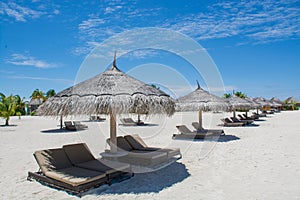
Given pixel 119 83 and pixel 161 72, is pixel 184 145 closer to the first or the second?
pixel 161 72

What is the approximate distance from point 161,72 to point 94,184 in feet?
20.2

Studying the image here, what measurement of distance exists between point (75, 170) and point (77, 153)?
2.20 ft

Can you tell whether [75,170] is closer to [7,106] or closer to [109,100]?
[109,100]

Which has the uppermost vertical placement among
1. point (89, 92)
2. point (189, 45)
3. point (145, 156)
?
point (189, 45)

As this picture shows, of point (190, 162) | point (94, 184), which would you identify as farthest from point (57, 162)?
point (190, 162)

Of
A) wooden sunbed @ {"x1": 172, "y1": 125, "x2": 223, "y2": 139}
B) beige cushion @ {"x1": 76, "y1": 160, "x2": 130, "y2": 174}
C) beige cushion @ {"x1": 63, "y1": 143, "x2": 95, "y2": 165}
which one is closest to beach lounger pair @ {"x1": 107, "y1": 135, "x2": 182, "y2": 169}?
beige cushion @ {"x1": 76, "y1": 160, "x2": 130, "y2": 174}

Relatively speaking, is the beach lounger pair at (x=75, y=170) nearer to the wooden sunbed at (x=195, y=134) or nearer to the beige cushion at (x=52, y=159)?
the beige cushion at (x=52, y=159)

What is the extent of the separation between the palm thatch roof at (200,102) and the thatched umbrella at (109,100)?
19.8 feet

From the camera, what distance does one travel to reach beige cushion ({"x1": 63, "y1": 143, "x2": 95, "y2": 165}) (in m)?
5.25

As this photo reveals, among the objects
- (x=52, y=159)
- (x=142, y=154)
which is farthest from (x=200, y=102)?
(x=52, y=159)

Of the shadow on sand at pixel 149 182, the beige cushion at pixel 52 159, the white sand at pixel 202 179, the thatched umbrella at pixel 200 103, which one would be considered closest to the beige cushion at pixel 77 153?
the beige cushion at pixel 52 159

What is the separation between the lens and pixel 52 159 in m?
4.96

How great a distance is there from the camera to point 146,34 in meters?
8.59

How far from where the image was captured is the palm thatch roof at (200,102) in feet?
37.8
